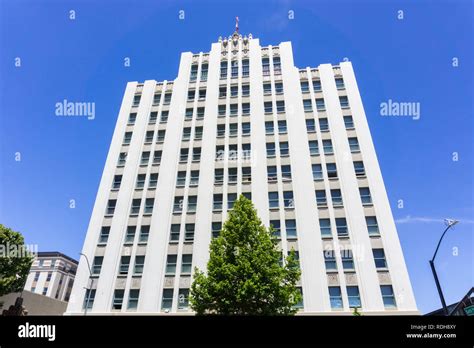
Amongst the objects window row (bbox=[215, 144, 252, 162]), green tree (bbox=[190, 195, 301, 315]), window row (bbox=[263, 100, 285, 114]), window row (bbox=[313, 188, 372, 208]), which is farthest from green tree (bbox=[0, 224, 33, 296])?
window row (bbox=[263, 100, 285, 114])

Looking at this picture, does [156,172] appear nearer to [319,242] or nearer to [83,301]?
[83,301]

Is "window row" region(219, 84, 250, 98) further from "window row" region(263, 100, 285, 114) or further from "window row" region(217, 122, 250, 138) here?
"window row" region(217, 122, 250, 138)

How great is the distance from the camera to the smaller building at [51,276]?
70.4 m

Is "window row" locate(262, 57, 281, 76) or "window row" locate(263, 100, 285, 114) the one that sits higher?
"window row" locate(262, 57, 281, 76)

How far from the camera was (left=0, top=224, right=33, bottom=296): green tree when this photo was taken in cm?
2546

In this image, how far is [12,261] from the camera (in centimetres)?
2647

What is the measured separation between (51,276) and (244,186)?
68.8m

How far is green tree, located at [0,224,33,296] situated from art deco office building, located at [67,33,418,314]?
5958mm

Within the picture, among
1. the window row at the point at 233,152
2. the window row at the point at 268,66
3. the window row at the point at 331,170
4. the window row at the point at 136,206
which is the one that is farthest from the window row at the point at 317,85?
the window row at the point at 136,206

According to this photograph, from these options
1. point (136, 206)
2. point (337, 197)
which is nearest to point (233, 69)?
point (136, 206)

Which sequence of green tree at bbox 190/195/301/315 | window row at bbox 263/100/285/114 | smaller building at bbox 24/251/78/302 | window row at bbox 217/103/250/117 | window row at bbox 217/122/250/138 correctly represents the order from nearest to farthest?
1. green tree at bbox 190/195/301/315
2. window row at bbox 217/122/250/138
3. window row at bbox 263/100/285/114
4. window row at bbox 217/103/250/117
5. smaller building at bbox 24/251/78/302

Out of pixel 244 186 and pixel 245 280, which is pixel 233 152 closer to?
pixel 244 186
